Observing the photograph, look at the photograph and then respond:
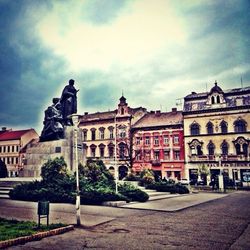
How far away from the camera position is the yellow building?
48.2 m

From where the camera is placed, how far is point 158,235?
9.09 metres

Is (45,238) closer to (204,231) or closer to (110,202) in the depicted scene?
(204,231)

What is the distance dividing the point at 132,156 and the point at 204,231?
4773 centimetres

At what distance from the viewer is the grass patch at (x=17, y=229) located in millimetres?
8027

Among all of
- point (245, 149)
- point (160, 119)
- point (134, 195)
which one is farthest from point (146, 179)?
point (160, 119)

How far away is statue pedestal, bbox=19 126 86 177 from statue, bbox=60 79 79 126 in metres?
1.39

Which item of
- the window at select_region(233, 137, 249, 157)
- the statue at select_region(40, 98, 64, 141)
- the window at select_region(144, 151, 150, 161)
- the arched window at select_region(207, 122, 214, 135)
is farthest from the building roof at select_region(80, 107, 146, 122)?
the statue at select_region(40, 98, 64, 141)

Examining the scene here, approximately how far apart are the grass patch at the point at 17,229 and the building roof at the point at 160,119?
46541 millimetres

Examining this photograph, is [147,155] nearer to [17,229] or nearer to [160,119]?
[160,119]

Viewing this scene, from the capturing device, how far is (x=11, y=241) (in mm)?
7582

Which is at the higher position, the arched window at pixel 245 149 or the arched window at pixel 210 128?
the arched window at pixel 210 128

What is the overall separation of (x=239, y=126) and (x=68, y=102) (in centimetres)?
3552

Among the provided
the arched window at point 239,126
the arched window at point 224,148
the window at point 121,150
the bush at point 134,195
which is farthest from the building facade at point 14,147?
the bush at point 134,195

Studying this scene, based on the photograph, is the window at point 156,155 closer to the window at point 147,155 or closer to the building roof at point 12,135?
the window at point 147,155
